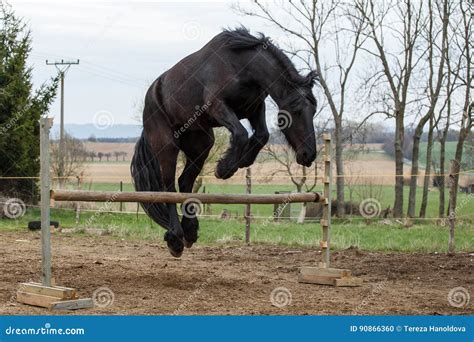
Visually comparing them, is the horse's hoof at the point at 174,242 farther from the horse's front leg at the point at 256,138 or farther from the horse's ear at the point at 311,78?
the horse's ear at the point at 311,78

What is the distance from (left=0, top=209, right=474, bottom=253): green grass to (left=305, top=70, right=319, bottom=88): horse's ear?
6.06 metres

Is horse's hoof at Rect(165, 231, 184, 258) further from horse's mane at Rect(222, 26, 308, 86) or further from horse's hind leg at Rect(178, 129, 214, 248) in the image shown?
horse's mane at Rect(222, 26, 308, 86)

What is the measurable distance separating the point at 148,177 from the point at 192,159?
51 centimetres

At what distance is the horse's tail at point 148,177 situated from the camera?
7137 mm

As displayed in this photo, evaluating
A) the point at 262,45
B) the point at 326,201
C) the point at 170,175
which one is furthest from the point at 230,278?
the point at 262,45

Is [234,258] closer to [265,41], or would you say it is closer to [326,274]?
[326,274]

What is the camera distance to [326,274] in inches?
306

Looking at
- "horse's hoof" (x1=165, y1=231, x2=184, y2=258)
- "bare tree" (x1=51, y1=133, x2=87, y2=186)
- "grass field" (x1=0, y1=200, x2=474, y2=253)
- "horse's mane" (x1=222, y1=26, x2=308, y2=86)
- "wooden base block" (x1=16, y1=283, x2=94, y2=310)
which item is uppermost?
"horse's mane" (x1=222, y1=26, x2=308, y2=86)

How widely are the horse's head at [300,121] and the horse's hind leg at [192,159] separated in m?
0.90

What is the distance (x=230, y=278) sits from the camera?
25.9 feet

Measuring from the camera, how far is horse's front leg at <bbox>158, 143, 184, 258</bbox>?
6.93m

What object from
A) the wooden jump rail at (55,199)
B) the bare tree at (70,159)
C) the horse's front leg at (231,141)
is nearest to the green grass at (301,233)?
the bare tree at (70,159)

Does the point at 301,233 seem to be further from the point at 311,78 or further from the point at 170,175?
the point at 311,78

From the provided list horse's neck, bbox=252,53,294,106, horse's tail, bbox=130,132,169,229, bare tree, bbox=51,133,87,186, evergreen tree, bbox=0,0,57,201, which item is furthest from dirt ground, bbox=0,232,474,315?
bare tree, bbox=51,133,87,186
